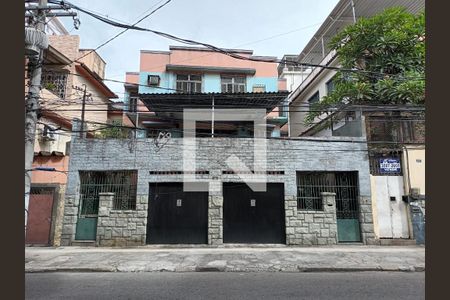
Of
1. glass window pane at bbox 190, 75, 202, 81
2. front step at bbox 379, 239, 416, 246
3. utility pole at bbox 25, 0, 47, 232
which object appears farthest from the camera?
glass window pane at bbox 190, 75, 202, 81

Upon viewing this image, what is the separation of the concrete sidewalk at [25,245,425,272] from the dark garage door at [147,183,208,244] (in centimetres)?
57

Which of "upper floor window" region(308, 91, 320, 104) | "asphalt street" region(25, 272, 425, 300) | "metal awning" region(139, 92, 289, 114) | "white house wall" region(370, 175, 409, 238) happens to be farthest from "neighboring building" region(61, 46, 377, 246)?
"upper floor window" region(308, 91, 320, 104)

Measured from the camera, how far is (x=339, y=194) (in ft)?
38.7

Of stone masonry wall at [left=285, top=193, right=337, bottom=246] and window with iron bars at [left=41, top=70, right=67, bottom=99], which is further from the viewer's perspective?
window with iron bars at [left=41, top=70, right=67, bottom=99]

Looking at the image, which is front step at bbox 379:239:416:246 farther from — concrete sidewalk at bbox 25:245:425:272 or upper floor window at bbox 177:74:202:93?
upper floor window at bbox 177:74:202:93

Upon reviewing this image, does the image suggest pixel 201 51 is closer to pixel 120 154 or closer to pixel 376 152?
pixel 120 154

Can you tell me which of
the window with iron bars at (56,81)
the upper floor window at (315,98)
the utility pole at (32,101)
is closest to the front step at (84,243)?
the utility pole at (32,101)

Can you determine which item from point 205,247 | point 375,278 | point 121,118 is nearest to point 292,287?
point 375,278

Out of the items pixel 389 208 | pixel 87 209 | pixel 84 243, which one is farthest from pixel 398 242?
pixel 87 209

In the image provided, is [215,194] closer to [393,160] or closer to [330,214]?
[330,214]

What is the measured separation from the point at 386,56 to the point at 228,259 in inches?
428

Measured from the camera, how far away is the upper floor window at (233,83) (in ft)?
65.3

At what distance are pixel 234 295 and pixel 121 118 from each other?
1919 cm

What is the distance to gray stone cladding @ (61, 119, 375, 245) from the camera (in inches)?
444
